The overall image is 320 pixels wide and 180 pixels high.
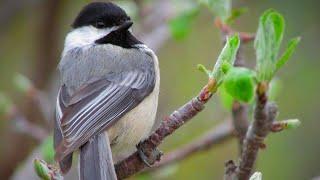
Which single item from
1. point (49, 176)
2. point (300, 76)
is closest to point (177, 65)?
point (300, 76)

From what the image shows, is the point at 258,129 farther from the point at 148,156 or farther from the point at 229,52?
the point at 148,156

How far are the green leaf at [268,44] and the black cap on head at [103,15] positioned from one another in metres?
1.47

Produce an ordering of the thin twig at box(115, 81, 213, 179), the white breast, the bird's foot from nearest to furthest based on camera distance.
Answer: the thin twig at box(115, 81, 213, 179) → the bird's foot → the white breast

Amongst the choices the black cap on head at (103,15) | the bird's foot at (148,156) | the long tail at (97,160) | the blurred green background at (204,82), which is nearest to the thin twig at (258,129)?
the bird's foot at (148,156)

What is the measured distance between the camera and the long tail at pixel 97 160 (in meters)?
2.04

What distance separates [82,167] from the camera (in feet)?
6.84

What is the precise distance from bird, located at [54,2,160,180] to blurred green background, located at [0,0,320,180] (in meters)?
0.88

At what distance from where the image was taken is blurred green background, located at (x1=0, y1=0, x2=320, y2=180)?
3.81 meters

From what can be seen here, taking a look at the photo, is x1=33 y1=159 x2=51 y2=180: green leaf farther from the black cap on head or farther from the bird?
the black cap on head

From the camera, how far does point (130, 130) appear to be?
2377mm

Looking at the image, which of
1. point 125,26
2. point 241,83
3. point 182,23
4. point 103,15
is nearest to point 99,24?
point 103,15

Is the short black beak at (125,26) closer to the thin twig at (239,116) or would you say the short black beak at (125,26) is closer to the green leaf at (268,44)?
the thin twig at (239,116)

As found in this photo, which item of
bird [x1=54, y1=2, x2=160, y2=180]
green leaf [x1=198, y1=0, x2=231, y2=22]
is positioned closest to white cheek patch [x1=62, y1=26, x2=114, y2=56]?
bird [x1=54, y1=2, x2=160, y2=180]

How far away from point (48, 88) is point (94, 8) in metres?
1.24
